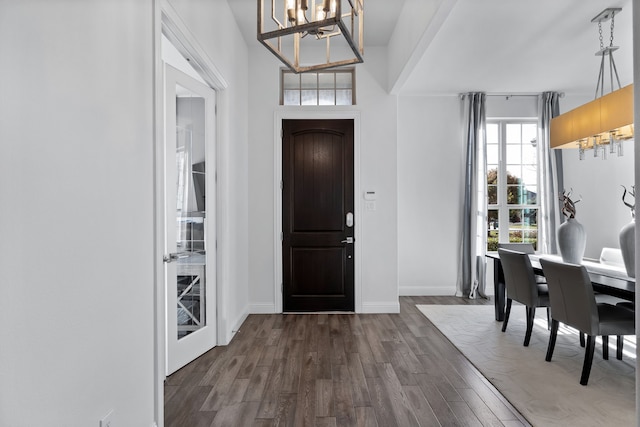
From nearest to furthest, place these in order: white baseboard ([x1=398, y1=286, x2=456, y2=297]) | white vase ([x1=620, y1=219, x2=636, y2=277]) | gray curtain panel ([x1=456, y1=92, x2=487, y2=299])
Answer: white vase ([x1=620, y1=219, x2=636, y2=277]) < gray curtain panel ([x1=456, y1=92, x2=487, y2=299]) < white baseboard ([x1=398, y1=286, x2=456, y2=297])

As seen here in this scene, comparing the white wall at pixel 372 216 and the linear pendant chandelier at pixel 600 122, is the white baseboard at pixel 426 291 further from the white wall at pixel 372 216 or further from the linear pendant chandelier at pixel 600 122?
the linear pendant chandelier at pixel 600 122

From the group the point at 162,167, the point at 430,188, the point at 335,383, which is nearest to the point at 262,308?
the point at 335,383

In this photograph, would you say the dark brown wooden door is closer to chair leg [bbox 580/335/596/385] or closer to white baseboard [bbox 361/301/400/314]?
white baseboard [bbox 361/301/400/314]

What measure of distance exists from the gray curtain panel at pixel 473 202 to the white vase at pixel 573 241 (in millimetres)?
2011

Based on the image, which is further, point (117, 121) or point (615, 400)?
point (615, 400)

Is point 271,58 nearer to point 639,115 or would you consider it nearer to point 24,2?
point 24,2

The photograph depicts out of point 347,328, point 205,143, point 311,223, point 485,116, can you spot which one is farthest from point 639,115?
point 485,116

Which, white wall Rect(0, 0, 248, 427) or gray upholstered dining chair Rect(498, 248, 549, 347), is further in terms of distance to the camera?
gray upholstered dining chair Rect(498, 248, 549, 347)

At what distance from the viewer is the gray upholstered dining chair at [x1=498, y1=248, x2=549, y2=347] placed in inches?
128

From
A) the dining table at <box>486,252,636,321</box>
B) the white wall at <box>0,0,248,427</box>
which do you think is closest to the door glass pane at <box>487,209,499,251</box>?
the dining table at <box>486,252,636,321</box>

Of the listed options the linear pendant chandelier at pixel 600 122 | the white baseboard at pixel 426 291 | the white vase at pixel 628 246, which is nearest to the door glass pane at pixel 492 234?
the white baseboard at pixel 426 291

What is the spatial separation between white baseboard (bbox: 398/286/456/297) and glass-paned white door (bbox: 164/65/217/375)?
3.16m

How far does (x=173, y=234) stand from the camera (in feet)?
9.09

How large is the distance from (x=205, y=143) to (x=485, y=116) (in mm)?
4208
